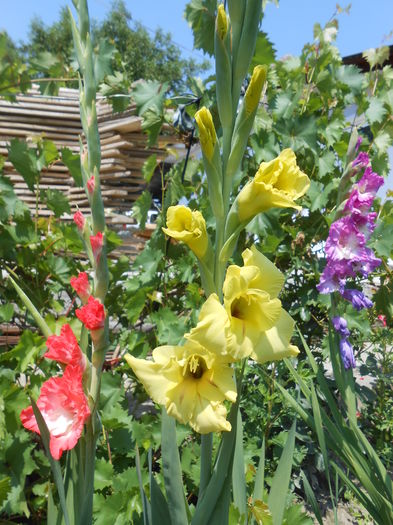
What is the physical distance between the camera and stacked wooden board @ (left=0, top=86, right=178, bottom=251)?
2.06 metres

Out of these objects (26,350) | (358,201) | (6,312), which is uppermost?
(358,201)

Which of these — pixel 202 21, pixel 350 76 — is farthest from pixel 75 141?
pixel 350 76

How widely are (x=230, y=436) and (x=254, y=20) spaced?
0.60 m

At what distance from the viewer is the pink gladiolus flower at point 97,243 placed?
66 centimetres

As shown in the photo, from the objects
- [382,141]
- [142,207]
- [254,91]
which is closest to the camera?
[254,91]

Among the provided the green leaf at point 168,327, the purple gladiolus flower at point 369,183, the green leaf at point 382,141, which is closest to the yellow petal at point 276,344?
the purple gladiolus flower at point 369,183

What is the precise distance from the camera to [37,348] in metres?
1.53

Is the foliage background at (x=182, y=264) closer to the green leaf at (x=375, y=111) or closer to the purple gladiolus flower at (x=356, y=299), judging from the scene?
the green leaf at (x=375, y=111)

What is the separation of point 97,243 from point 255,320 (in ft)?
0.89

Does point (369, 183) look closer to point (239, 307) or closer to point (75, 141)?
point (239, 307)

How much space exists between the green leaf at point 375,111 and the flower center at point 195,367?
1.82 metres

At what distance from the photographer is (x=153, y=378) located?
59cm

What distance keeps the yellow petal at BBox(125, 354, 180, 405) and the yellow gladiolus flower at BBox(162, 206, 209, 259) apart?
0.18 meters

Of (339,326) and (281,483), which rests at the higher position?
(339,326)
